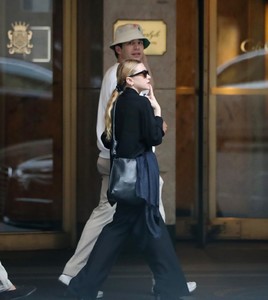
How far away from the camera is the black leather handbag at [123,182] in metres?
6.83

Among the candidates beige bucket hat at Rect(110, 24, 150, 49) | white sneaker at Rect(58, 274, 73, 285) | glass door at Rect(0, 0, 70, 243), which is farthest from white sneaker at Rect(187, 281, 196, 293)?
glass door at Rect(0, 0, 70, 243)

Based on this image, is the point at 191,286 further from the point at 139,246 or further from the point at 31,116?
the point at 31,116

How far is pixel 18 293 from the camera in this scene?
304 inches

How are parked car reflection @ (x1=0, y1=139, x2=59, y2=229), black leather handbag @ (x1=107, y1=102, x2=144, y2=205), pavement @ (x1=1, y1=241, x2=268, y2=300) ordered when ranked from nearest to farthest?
black leather handbag @ (x1=107, y1=102, x2=144, y2=205), pavement @ (x1=1, y1=241, x2=268, y2=300), parked car reflection @ (x1=0, y1=139, x2=59, y2=229)

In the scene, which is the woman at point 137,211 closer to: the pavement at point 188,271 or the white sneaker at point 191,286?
the pavement at point 188,271

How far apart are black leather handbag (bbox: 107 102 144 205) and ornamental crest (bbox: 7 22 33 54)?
2.90m

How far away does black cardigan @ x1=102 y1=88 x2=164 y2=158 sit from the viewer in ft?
22.7

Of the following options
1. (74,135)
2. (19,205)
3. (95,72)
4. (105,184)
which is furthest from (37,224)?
(105,184)

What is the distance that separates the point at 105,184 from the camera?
7598 millimetres

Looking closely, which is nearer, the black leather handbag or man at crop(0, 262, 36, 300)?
the black leather handbag

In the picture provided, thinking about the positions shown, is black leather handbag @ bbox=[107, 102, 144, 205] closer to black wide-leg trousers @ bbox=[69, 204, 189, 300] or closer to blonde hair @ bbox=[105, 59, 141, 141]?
black wide-leg trousers @ bbox=[69, 204, 189, 300]

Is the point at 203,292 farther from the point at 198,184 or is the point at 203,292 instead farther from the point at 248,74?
the point at 248,74

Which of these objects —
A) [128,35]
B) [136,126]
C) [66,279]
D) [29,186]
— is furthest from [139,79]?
[29,186]

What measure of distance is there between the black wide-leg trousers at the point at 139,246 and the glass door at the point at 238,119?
9.43ft
